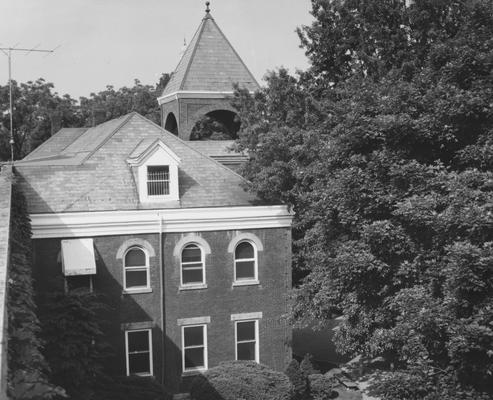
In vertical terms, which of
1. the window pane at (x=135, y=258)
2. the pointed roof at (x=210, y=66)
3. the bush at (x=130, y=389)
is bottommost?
the bush at (x=130, y=389)

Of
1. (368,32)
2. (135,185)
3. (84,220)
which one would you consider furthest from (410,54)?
(84,220)

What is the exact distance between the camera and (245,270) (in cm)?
2300

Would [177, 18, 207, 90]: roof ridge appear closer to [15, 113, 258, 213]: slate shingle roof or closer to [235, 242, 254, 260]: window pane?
[15, 113, 258, 213]: slate shingle roof

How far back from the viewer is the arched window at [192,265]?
2229cm

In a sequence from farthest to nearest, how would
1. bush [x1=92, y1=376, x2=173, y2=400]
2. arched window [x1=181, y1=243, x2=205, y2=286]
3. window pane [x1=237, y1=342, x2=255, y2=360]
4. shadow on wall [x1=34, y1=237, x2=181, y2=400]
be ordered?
1. window pane [x1=237, y1=342, x2=255, y2=360]
2. arched window [x1=181, y1=243, x2=205, y2=286]
3. bush [x1=92, y1=376, x2=173, y2=400]
4. shadow on wall [x1=34, y1=237, x2=181, y2=400]

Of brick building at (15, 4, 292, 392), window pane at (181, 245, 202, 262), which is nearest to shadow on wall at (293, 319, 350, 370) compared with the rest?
brick building at (15, 4, 292, 392)

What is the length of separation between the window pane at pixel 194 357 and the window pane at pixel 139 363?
1309 millimetres

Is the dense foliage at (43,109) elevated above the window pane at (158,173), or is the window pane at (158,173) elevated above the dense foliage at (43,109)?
the dense foliage at (43,109)

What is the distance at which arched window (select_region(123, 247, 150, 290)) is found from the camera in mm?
21734

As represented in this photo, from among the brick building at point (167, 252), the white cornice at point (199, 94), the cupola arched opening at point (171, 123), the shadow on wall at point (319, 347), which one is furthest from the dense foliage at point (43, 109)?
the brick building at point (167, 252)

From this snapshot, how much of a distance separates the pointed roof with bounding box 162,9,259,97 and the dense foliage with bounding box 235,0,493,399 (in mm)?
12116

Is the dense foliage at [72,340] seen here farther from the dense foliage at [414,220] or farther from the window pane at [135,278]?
the dense foliage at [414,220]

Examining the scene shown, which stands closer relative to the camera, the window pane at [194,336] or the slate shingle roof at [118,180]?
the slate shingle roof at [118,180]

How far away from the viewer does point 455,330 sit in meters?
13.5
